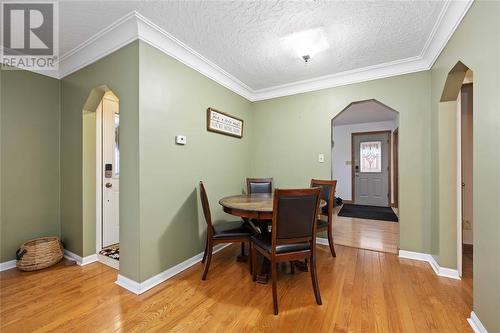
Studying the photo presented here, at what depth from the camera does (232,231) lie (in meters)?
2.20

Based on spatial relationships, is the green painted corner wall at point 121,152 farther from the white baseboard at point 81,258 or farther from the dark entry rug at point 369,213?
the dark entry rug at point 369,213

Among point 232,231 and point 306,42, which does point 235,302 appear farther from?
point 306,42

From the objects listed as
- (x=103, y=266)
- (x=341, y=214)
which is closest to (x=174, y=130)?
(x=103, y=266)

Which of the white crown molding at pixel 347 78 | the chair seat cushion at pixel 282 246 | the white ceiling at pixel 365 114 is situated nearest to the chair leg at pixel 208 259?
the chair seat cushion at pixel 282 246

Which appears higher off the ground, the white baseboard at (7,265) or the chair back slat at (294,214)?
the chair back slat at (294,214)

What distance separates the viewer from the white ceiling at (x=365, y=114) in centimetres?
458

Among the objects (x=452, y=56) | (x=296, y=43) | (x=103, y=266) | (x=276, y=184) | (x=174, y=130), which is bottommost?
(x=103, y=266)

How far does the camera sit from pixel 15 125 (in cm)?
233

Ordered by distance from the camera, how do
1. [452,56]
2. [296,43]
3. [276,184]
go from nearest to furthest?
[452,56]
[296,43]
[276,184]

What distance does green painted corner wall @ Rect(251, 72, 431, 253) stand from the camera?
2.48 metres

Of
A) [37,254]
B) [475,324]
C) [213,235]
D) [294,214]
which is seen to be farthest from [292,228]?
[37,254]

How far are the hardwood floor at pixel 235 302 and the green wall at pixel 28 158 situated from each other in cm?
49

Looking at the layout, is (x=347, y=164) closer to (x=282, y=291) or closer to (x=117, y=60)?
(x=282, y=291)

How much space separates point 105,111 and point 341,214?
194 inches
